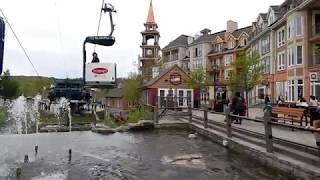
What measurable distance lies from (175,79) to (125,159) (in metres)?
32.4

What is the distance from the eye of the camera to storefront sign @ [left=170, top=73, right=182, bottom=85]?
155ft

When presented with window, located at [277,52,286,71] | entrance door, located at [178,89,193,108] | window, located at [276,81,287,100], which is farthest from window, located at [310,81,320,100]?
entrance door, located at [178,89,193,108]

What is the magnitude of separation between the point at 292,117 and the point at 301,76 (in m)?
28.1

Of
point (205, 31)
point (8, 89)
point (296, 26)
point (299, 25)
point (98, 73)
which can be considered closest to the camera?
Answer: point (98, 73)

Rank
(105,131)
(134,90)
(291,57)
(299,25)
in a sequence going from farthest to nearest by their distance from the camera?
(134,90)
(291,57)
(299,25)
(105,131)

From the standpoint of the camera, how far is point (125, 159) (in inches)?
594

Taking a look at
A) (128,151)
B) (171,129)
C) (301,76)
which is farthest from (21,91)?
(128,151)

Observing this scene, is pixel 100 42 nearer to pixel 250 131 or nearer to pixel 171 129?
pixel 250 131

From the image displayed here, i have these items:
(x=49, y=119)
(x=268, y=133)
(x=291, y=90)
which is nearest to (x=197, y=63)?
(x=49, y=119)

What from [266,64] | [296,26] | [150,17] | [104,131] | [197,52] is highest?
[150,17]

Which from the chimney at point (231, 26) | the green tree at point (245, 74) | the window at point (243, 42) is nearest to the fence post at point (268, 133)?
the green tree at point (245, 74)

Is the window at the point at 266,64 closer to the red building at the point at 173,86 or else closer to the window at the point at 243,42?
the red building at the point at 173,86

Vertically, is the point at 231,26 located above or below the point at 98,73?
above

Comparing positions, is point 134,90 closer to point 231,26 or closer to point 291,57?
point 291,57
